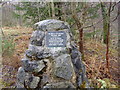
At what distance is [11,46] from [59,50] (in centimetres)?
258

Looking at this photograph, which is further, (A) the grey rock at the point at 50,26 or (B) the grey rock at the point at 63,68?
(A) the grey rock at the point at 50,26

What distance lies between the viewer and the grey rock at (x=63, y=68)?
284 cm

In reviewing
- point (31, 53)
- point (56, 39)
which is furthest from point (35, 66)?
point (56, 39)

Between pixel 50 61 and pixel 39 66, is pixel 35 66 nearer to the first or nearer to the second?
pixel 39 66

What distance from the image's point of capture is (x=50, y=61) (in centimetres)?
292

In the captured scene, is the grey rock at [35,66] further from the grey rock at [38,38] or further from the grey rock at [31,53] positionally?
the grey rock at [38,38]

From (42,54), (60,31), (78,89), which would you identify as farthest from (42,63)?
(78,89)

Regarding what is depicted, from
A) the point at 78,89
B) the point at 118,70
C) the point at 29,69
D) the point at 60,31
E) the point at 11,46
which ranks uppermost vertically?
the point at 60,31

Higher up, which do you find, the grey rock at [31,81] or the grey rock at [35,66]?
the grey rock at [35,66]

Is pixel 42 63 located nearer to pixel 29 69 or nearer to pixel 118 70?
pixel 29 69

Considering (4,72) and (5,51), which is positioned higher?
(5,51)

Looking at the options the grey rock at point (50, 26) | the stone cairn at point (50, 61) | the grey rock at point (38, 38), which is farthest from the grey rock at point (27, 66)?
the grey rock at point (50, 26)

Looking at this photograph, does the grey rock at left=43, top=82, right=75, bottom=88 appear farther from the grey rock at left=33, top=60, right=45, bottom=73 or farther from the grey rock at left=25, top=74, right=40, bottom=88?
the grey rock at left=33, top=60, right=45, bottom=73

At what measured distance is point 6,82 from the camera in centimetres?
A: 437
